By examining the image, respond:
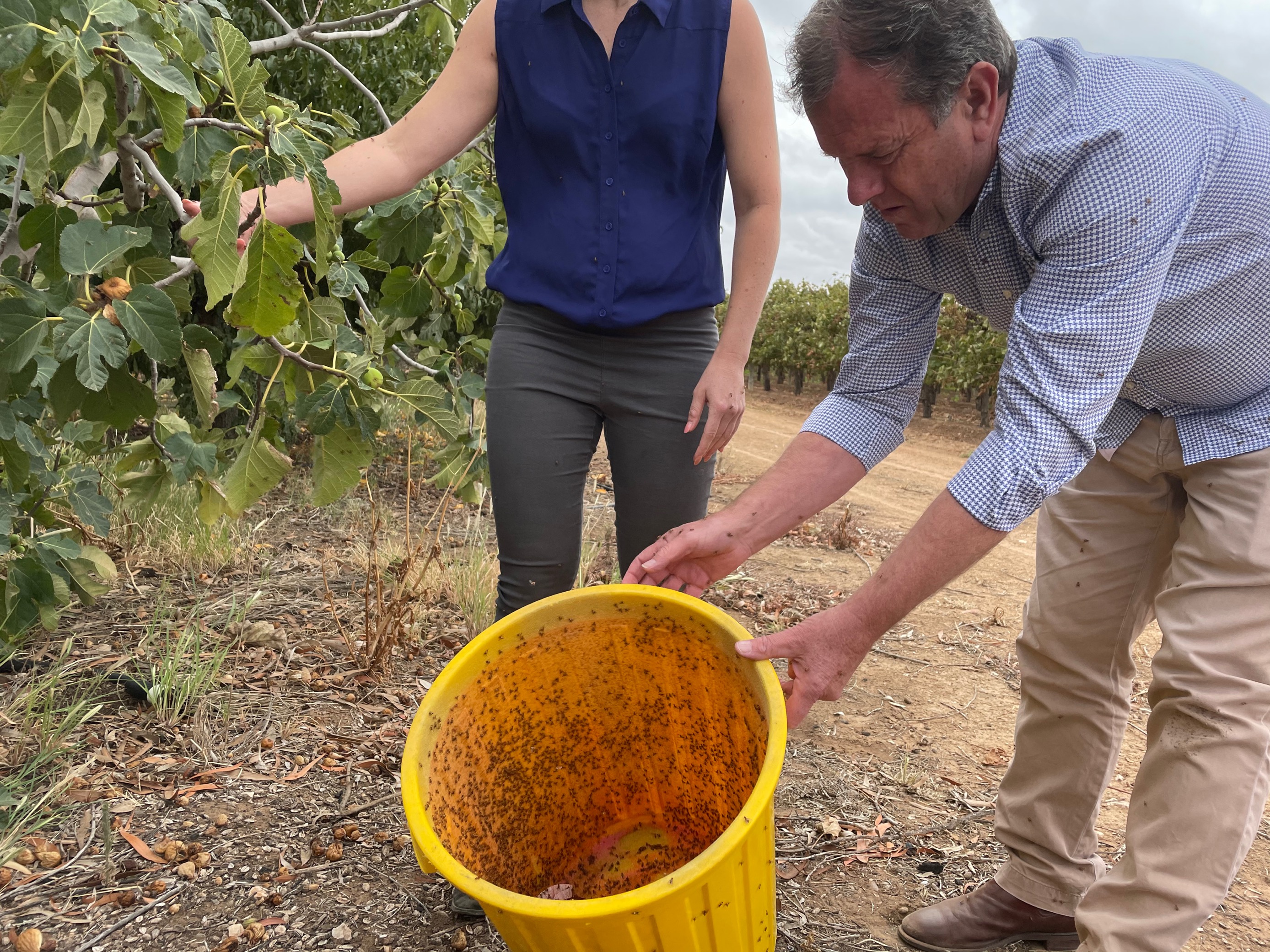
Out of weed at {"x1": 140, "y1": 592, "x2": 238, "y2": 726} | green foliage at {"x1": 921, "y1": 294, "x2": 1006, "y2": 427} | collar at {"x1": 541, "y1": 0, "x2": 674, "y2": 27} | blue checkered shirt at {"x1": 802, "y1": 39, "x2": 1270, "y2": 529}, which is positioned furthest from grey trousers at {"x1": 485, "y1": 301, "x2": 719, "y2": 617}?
green foliage at {"x1": 921, "y1": 294, "x2": 1006, "y2": 427}

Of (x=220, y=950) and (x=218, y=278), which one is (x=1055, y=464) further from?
(x=220, y=950)

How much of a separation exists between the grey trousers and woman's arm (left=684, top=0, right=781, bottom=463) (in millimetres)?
60

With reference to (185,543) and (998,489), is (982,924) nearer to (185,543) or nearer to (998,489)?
(998,489)

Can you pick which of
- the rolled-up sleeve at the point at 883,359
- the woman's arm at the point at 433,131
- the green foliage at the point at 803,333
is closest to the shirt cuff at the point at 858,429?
the rolled-up sleeve at the point at 883,359

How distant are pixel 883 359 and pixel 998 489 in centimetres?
57

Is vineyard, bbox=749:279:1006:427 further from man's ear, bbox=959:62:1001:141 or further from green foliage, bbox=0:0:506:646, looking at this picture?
man's ear, bbox=959:62:1001:141

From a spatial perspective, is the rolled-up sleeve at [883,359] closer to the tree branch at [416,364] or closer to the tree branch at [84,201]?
the tree branch at [416,364]

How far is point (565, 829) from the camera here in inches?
68.7

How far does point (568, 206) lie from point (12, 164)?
3.35ft

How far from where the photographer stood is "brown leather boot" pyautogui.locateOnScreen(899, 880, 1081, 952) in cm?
177

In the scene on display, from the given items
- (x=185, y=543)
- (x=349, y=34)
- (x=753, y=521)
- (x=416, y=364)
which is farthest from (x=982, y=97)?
(x=185, y=543)

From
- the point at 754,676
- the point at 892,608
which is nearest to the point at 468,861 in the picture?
the point at 754,676

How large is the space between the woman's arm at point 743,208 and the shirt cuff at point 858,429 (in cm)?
16

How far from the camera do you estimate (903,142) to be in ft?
4.15
